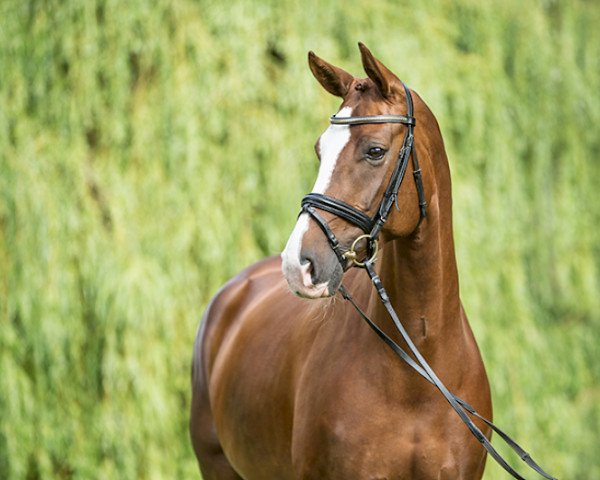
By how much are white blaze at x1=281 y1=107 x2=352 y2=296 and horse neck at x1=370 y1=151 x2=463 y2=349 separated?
382 millimetres

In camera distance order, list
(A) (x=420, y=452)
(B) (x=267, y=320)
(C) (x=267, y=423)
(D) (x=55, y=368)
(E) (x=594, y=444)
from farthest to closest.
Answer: (E) (x=594, y=444)
(D) (x=55, y=368)
(B) (x=267, y=320)
(C) (x=267, y=423)
(A) (x=420, y=452)

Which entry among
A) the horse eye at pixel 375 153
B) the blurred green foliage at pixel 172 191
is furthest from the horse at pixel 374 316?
the blurred green foliage at pixel 172 191

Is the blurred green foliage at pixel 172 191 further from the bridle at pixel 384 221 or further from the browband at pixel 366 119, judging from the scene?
the browband at pixel 366 119

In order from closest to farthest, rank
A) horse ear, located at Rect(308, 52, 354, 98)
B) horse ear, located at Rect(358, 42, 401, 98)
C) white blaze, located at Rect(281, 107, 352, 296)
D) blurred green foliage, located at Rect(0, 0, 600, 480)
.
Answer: white blaze, located at Rect(281, 107, 352, 296)
horse ear, located at Rect(358, 42, 401, 98)
horse ear, located at Rect(308, 52, 354, 98)
blurred green foliage, located at Rect(0, 0, 600, 480)

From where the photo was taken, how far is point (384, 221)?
2.80m

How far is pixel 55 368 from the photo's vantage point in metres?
5.83

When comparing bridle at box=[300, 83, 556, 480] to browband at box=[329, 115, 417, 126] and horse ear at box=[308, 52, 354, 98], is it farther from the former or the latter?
horse ear at box=[308, 52, 354, 98]

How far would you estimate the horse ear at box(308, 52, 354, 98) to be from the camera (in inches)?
118

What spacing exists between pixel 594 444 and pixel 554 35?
3193 mm

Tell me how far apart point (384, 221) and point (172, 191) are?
3.50 meters

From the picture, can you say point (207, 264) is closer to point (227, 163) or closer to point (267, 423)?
point (227, 163)

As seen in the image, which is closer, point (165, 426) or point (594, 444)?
point (165, 426)

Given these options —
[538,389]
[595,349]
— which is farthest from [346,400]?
[595,349]

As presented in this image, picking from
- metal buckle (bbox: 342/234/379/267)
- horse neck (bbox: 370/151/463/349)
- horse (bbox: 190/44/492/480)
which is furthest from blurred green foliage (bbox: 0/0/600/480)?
metal buckle (bbox: 342/234/379/267)
